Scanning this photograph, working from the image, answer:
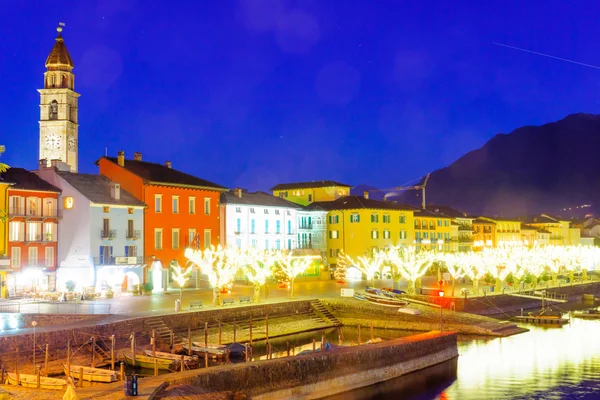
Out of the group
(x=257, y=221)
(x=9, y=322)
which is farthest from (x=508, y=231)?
(x=9, y=322)

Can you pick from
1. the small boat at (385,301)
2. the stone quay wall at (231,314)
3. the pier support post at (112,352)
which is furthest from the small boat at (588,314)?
the pier support post at (112,352)

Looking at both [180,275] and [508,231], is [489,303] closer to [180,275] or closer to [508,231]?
[180,275]

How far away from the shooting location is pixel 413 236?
108500 millimetres

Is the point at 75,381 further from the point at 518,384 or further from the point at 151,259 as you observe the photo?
the point at 151,259

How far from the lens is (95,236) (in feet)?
207

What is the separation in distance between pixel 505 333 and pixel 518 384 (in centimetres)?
1718

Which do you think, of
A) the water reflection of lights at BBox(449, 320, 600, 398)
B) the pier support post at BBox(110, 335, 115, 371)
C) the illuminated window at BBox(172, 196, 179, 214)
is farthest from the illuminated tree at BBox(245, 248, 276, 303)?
the pier support post at BBox(110, 335, 115, 371)

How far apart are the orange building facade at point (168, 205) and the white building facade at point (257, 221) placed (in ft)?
9.12

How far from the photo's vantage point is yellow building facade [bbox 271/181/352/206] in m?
112

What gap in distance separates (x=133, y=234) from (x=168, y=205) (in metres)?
5.73

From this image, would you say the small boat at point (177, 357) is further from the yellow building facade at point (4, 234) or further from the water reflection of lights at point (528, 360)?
the yellow building facade at point (4, 234)

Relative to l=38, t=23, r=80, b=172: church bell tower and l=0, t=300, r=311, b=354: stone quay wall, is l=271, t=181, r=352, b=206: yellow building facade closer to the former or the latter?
l=38, t=23, r=80, b=172: church bell tower

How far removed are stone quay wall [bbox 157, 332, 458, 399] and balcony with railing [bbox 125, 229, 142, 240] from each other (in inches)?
1272

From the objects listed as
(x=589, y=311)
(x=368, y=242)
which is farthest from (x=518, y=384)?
(x=368, y=242)
